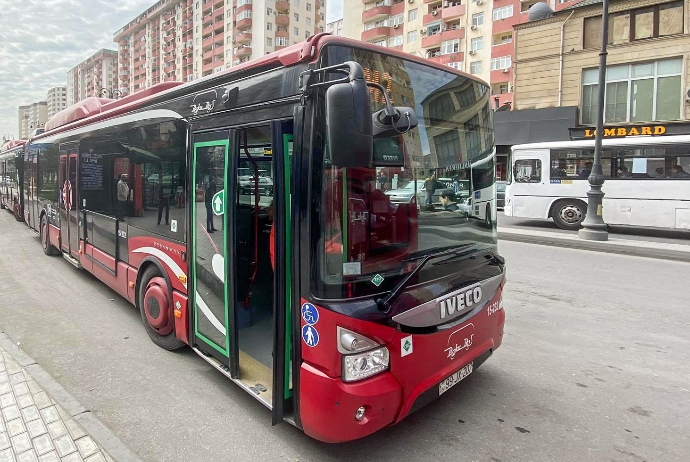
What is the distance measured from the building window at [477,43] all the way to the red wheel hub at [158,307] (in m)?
47.2

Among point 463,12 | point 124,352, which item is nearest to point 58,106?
point 463,12

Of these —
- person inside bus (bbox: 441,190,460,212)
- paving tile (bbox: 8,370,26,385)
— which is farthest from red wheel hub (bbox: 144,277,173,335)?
person inside bus (bbox: 441,190,460,212)

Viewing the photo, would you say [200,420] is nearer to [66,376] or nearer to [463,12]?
[66,376]

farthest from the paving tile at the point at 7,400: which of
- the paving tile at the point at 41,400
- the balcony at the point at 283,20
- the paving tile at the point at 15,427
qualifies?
the balcony at the point at 283,20

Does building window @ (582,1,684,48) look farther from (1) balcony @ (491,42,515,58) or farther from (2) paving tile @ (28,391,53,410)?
(2) paving tile @ (28,391,53,410)

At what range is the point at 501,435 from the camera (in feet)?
10.8

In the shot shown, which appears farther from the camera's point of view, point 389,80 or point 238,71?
point 238,71

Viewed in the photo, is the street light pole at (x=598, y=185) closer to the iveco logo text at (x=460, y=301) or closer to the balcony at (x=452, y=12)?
the iveco logo text at (x=460, y=301)

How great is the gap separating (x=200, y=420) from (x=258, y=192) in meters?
1.94

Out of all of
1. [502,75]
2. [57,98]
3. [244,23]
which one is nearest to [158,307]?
[502,75]

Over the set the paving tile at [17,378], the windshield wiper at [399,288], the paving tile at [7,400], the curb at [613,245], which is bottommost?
the paving tile at [7,400]

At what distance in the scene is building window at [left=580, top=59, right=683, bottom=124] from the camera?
2158cm

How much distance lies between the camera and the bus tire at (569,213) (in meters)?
15.4

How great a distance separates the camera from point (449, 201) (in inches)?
135
